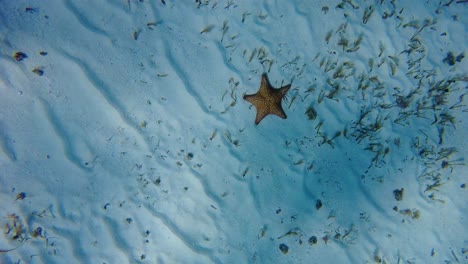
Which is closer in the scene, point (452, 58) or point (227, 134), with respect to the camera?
point (227, 134)

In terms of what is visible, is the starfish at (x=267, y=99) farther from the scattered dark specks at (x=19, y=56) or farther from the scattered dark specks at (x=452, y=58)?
the scattered dark specks at (x=19, y=56)

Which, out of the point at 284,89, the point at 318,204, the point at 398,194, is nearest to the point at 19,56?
the point at 284,89

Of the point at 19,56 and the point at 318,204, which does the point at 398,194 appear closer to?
the point at 318,204

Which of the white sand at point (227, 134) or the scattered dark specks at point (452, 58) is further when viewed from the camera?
the scattered dark specks at point (452, 58)

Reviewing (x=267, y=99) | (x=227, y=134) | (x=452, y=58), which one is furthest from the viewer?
(x=452, y=58)

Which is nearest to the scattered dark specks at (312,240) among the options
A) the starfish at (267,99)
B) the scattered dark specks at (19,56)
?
the starfish at (267,99)

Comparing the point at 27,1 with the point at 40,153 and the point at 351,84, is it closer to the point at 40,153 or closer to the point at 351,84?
the point at 40,153
